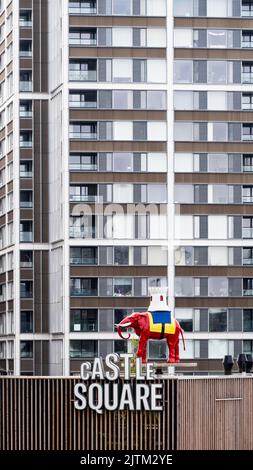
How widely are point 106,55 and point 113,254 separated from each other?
1490cm

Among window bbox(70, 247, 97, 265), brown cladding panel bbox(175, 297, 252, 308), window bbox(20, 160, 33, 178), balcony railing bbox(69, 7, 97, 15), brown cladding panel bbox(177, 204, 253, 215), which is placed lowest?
brown cladding panel bbox(175, 297, 252, 308)

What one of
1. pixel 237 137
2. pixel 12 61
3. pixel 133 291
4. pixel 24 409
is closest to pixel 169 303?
pixel 133 291

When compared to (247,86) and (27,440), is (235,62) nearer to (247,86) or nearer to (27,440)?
(247,86)

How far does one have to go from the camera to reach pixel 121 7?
126 m

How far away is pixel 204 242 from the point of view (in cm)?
12450

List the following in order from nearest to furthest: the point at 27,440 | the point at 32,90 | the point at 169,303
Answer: the point at 27,440 < the point at 169,303 < the point at 32,90

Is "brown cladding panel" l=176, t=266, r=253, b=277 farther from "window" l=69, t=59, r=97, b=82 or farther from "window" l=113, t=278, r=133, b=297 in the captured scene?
"window" l=69, t=59, r=97, b=82

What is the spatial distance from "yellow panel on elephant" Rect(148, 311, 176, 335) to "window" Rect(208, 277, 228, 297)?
36002 millimetres

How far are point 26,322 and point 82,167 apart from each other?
13.8 metres

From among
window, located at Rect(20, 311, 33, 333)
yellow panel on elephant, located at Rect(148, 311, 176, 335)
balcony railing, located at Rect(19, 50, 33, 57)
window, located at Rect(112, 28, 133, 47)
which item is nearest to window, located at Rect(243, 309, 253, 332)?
window, located at Rect(20, 311, 33, 333)

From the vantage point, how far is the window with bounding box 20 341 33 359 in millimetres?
129250

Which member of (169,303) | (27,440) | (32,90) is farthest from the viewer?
(32,90)

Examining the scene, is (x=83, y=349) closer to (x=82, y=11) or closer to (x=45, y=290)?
(x=45, y=290)

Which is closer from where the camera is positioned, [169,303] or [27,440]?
[27,440]
